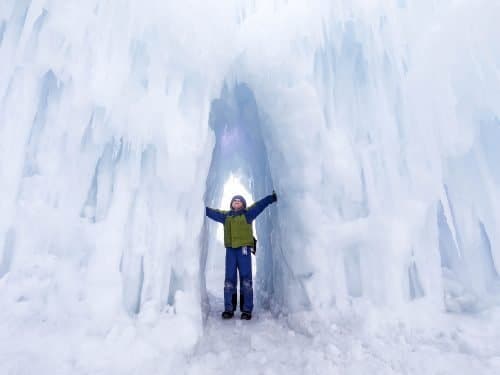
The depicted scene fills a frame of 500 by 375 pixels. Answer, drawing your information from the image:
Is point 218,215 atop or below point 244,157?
below

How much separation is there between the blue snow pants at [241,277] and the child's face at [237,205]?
565mm

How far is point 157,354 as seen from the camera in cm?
279

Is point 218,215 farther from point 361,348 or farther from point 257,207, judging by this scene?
point 361,348

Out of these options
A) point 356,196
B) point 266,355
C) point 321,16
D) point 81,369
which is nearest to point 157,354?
point 81,369

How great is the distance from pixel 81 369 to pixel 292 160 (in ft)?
10.8

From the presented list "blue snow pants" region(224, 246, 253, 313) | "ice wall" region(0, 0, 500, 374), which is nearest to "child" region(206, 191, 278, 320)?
"blue snow pants" region(224, 246, 253, 313)

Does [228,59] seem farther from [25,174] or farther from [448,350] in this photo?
[448,350]

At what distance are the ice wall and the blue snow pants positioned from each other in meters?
0.56

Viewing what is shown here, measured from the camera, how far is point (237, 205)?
4754 millimetres

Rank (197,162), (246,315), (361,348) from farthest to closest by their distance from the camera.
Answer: (246,315) < (197,162) < (361,348)

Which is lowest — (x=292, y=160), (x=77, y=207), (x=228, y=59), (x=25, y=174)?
(x=77, y=207)

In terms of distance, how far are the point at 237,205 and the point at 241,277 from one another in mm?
991

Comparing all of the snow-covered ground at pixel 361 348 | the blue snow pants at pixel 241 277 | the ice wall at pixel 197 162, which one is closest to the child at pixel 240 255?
the blue snow pants at pixel 241 277

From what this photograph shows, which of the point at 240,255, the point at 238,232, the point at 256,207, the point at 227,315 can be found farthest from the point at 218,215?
the point at 227,315
